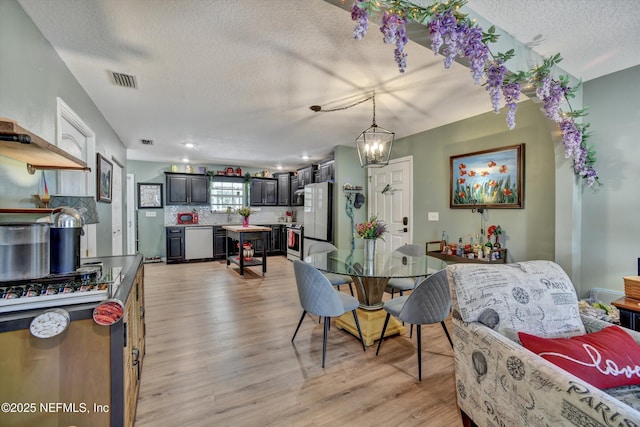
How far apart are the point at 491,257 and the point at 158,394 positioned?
3.39 metres

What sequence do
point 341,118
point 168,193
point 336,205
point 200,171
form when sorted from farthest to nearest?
point 200,171 → point 168,193 → point 336,205 → point 341,118

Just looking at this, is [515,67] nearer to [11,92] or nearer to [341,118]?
[341,118]

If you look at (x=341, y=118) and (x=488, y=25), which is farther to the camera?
(x=341, y=118)

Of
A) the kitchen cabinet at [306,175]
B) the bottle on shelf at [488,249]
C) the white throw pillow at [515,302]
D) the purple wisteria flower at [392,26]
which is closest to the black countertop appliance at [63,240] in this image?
the purple wisteria flower at [392,26]

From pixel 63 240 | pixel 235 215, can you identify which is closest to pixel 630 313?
pixel 63 240

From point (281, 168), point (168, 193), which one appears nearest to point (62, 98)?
point (168, 193)

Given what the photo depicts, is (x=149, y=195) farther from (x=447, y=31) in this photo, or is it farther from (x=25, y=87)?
(x=447, y=31)

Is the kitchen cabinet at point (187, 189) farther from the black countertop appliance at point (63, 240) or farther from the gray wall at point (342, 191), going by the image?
the black countertop appliance at point (63, 240)

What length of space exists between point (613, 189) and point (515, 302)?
203 cm

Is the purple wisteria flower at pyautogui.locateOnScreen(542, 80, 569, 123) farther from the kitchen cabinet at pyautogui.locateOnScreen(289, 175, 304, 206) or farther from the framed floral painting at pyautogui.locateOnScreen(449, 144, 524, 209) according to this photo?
the kitchen cabinet at pyautogui.locateOnScreen(289, 175, 304, 206)

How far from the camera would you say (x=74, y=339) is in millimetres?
1016

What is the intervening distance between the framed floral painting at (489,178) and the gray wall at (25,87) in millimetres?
4156

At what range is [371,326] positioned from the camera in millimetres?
2617

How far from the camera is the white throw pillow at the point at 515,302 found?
1.41 meters
